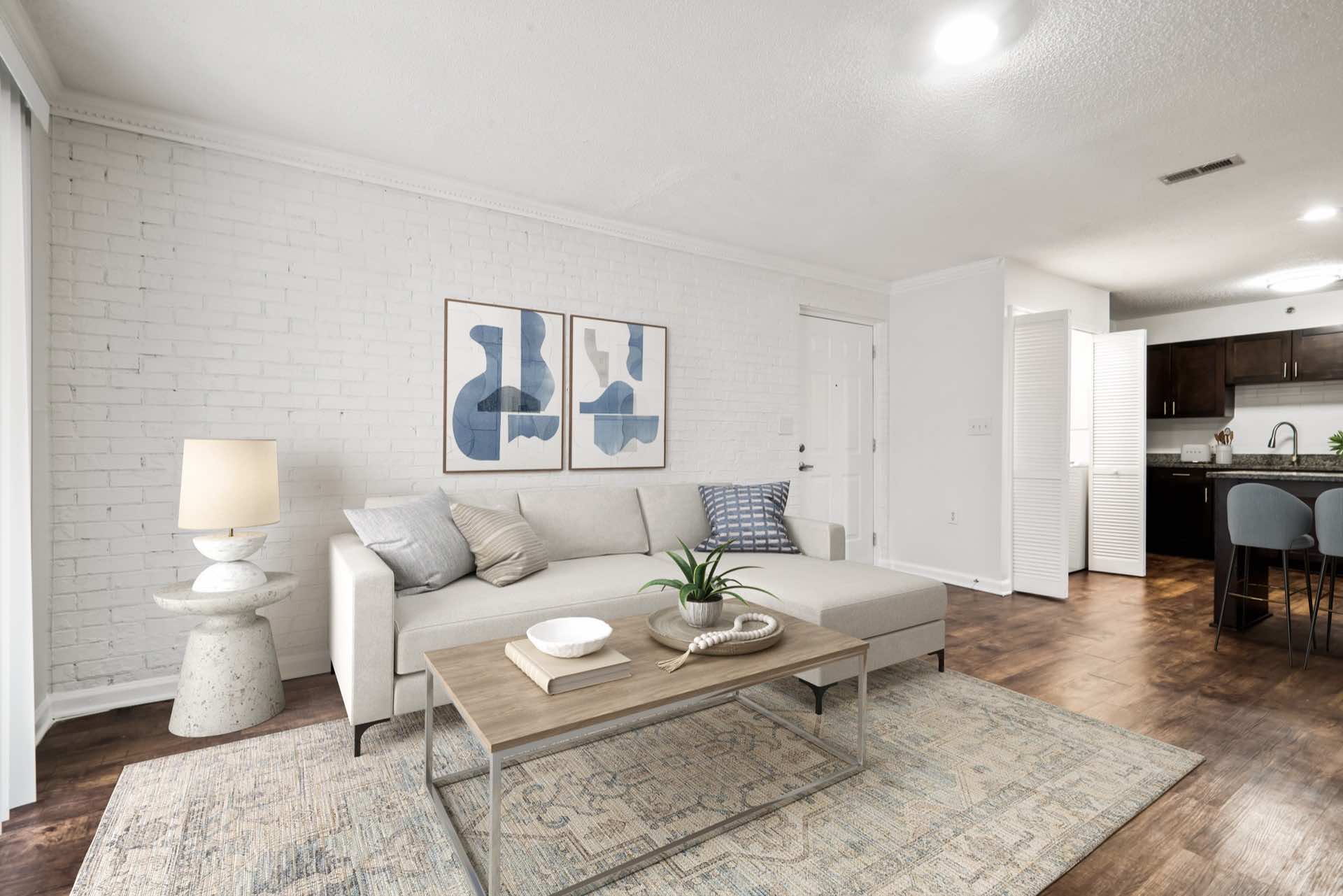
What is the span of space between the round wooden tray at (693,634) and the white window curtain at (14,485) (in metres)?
1.93

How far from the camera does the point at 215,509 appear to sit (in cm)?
237

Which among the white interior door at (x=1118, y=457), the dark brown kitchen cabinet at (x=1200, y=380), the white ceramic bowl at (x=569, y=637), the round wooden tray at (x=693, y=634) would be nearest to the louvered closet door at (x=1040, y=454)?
the white interior door at (x=1118, y=457)

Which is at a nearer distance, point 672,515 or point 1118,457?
point 672,515

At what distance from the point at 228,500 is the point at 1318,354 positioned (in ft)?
27.6

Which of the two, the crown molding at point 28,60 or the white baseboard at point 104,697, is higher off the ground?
the crown molding at point 28,60

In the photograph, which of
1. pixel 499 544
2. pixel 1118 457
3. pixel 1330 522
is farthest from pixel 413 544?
pixel 1118 457

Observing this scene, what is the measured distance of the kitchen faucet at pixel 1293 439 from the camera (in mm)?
6047

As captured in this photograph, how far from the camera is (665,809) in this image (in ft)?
6.33

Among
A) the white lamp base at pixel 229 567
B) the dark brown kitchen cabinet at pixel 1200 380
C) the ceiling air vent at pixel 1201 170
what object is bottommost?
the white lamp base at pixel 229 567

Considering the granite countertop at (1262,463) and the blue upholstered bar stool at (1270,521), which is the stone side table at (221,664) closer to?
the blue upholstered bar stool at (1270,521)

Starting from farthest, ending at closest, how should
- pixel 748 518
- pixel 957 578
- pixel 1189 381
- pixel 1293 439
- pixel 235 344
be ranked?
1. pixel 1189 381
2. pixel 1293 439
3. pixel 957 578
4. pixel 748 518
5. pixel 235 344

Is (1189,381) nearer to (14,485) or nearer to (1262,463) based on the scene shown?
(1262,463)

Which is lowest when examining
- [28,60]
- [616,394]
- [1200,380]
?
[616,394]

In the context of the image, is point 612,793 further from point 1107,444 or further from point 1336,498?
point 1107,444
